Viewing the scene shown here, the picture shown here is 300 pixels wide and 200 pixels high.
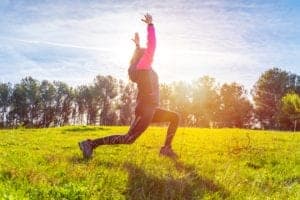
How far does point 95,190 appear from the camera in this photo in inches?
376

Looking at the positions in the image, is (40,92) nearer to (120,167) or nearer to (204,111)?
(204,111)

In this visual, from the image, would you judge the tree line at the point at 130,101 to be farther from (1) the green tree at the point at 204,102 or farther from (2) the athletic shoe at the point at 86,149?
(2) the athletic shoe at the point at 86,149

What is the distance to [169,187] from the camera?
33.8 feet

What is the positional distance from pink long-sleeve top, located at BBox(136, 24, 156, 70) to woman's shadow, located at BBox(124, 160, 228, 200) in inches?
111

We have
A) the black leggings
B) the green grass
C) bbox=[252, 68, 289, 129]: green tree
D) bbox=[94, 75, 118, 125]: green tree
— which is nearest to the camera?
the green grass

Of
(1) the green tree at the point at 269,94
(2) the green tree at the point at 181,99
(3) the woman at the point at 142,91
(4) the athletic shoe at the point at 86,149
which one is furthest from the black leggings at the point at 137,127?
(2) the green tree at the point at 181,99

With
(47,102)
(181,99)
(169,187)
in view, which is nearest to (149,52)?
(169,187)

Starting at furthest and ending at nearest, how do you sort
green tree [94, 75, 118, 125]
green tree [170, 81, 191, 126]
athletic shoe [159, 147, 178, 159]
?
green tree [94, 75, 118, 125] → green tree [170, 81, 191, 126] → athletic shoe [159, 147, 178, 159]

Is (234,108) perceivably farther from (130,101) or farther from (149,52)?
(149,52)

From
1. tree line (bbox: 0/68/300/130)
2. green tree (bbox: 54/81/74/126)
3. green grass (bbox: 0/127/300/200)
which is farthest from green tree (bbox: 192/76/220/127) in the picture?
green grass (bbox: 0/127/300/200)

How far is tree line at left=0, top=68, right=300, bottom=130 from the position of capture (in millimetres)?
123562

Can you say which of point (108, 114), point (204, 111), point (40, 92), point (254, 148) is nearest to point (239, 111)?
point (204, 111)

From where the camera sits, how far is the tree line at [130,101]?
123562mm

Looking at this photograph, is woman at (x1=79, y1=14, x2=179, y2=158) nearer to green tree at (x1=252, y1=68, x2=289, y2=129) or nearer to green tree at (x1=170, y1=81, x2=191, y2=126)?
green tree at (x1=252, y1=68, x2=289, y2=129)
